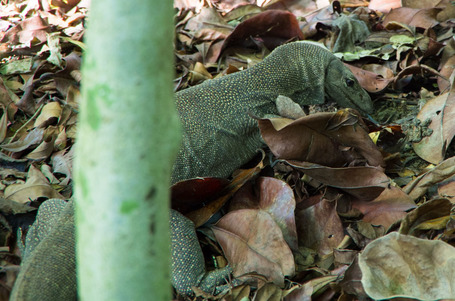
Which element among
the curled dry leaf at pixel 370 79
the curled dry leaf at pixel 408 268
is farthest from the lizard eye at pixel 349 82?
A: the curled dry leaf at pixel 408 268

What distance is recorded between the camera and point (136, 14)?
26.1 inches

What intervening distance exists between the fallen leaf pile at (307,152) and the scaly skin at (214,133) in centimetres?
17

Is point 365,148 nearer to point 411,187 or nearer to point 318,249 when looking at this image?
point 411,187

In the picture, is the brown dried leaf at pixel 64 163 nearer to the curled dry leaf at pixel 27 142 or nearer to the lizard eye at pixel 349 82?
the curled dry leaf at pixel 27 142

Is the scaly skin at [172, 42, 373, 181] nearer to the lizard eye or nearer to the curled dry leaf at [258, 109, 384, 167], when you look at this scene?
the lizard eye

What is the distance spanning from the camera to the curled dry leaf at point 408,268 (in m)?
1.88

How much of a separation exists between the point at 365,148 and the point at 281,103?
92 cm

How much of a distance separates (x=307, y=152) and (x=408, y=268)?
116 centimetres

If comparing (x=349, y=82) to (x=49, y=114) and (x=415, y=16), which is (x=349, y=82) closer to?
(x=415, y=16)

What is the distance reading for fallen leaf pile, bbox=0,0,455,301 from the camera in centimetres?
235

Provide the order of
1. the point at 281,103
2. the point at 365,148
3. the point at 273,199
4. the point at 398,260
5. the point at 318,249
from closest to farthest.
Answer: the point at 398,260
the point at 318,249
the point at 273,199
the point at 365,148
the point at 281,103

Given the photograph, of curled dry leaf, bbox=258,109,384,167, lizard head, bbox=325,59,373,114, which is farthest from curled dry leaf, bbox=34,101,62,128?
lizard head, bbox=325,59,373,114

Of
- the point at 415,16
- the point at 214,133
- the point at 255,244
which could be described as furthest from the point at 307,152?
the point at 415,16

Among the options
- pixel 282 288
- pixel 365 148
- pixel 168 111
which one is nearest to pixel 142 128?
pixel 168 111
